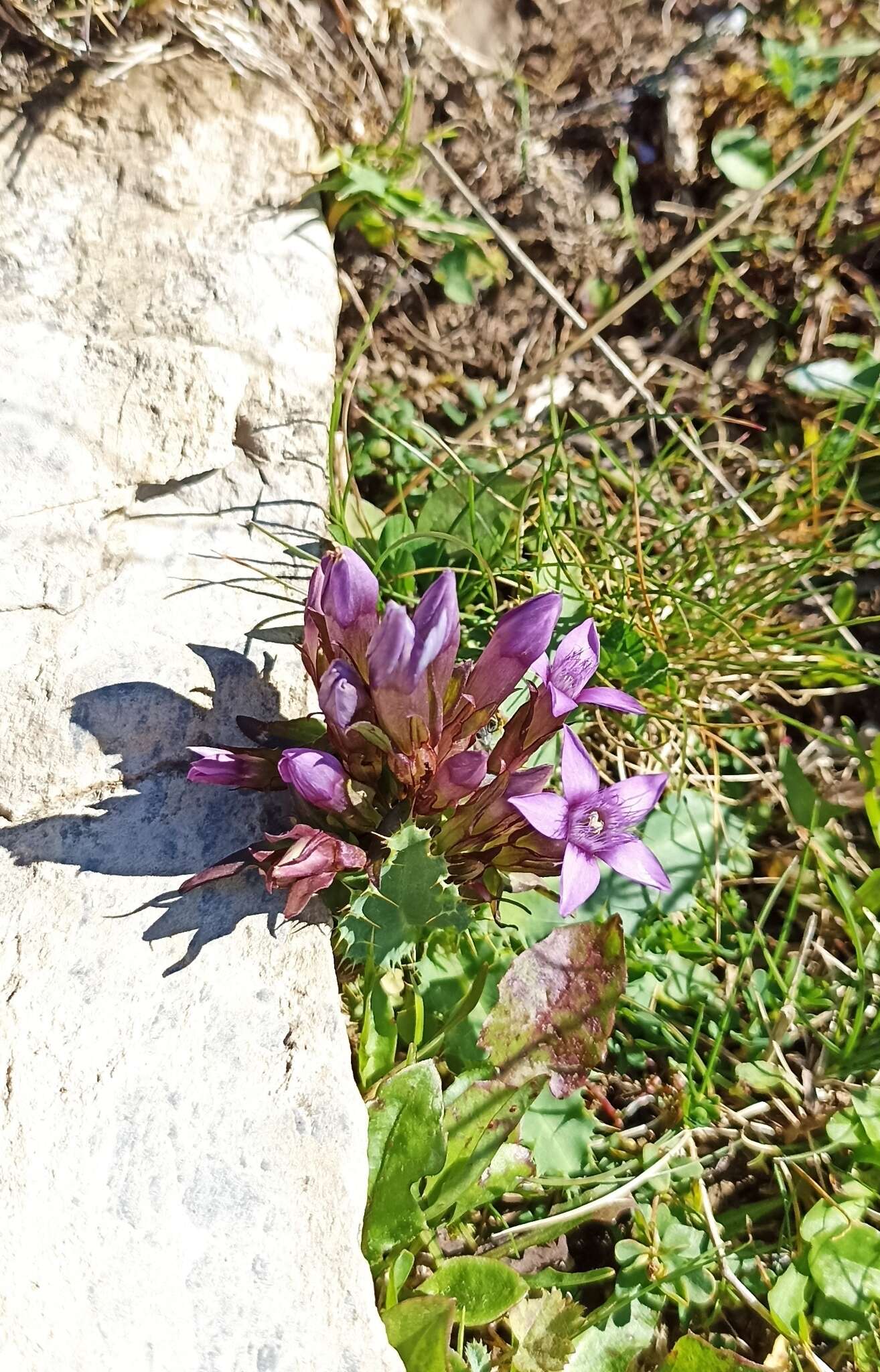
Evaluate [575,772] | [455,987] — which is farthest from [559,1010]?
[575,772]

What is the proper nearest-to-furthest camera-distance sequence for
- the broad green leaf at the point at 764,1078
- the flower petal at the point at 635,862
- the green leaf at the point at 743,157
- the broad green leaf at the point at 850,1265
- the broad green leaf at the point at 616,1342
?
the flower petal at the point at 635,862 < the broad green leaf at the point at 616,1342 < the broad green leaf at the point at 850,1265 < the broad green leaf at the point at 764,1078 < the green leaf at the point at 743,157

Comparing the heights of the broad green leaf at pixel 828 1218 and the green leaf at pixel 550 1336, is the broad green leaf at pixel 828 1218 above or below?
above

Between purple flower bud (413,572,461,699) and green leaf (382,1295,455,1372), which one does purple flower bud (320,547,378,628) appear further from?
green leaf (382,1295,455,1372)

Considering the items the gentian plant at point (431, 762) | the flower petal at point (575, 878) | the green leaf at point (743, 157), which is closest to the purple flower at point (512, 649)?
the gentian plant at point (431, 762)

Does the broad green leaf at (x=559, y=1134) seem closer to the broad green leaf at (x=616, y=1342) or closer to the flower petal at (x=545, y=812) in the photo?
the broad green leaf at (x=616, y=1342)

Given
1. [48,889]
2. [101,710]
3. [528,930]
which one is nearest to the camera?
[48,889]

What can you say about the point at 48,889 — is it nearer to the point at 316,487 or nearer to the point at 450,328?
the point at 316,487

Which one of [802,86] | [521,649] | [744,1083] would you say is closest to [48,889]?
[521,649]
